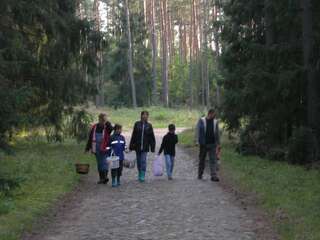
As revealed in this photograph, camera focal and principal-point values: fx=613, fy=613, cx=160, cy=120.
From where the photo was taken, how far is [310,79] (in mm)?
18281

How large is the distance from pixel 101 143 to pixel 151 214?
16.3 feet

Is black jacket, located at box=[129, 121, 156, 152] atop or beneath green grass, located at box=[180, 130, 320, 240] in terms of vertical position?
atop

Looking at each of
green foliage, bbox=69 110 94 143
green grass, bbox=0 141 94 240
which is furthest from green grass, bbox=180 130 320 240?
green foliage, bbox=69 110 94 143

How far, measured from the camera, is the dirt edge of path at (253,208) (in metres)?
9.49

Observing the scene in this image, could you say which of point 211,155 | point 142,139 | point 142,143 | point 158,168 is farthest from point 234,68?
point 142,143

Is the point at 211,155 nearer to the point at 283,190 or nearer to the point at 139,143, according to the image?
the point at 139,143

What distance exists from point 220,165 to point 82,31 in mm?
9387

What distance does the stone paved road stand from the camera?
945 centimetres

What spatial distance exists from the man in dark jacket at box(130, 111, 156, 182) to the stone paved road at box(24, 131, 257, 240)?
0.59 meters

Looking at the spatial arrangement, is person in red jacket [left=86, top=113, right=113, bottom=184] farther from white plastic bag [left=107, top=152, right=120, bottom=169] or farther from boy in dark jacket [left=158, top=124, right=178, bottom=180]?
boy in dark jacket [left=158, top=124, right=178, bottom=180]

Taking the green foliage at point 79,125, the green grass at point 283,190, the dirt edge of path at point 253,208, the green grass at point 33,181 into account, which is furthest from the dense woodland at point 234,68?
the dirt edge of path at point 253,208

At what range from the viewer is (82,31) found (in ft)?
83.5

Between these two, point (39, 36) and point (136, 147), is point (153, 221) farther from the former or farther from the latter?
point (39, 36)

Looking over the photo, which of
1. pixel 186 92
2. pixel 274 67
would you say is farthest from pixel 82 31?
pixel 186 92
